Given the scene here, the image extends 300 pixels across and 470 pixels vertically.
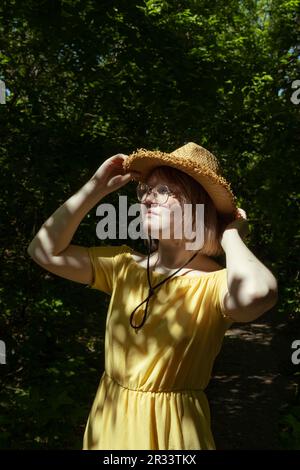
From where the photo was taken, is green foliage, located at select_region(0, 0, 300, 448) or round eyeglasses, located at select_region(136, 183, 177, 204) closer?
round eyeglasses, located at select_region(136, 183, 177, 204)

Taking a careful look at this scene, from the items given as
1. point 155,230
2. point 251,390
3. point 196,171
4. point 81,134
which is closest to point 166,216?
point 155,230

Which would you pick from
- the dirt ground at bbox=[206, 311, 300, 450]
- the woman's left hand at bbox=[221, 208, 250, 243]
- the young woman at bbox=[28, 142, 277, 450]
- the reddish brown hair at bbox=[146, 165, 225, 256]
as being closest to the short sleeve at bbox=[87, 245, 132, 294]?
the young woman at bbox=[28, 142, 277, 450]

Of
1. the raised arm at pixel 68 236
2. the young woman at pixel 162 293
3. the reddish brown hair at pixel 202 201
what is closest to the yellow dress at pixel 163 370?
the young woman at pixel 162 293

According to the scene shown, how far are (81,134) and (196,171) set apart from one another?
11.6ft

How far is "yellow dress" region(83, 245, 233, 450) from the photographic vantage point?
210 cm

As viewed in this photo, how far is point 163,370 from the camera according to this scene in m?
2.12

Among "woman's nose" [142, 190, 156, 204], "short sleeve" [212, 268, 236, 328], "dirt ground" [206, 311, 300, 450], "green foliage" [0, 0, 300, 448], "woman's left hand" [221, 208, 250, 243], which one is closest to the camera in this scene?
"short sleeve" [212, 268, 236, 328]

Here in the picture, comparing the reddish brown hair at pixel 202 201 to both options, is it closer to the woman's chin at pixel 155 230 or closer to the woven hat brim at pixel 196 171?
the woven hat brim at pixel 196 171

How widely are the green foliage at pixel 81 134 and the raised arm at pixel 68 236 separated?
239 centimetres

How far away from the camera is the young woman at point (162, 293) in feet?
6.88

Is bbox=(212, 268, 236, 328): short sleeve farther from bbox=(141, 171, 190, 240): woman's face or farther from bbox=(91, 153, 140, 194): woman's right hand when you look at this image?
bbox=(91, 153, 140, 194): woman's right hand

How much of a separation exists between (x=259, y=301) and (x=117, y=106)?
14.7ft

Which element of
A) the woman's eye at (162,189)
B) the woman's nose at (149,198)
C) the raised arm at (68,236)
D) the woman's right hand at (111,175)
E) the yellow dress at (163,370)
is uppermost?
the woman's right hand at (111,175)

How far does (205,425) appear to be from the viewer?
2178 mm
